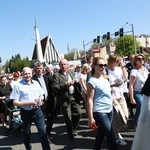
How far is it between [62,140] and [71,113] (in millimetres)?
658

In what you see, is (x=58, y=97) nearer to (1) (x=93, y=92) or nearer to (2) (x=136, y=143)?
(1) (x=93, y=92)

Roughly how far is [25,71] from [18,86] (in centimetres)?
31

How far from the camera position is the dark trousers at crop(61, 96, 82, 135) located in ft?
27.7

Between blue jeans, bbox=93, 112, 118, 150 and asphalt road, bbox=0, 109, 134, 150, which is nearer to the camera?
blue jeans, bbox=93, 112, 118, 150

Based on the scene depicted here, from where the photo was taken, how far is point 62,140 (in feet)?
28.7

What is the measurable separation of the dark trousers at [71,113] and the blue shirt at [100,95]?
2591 mm

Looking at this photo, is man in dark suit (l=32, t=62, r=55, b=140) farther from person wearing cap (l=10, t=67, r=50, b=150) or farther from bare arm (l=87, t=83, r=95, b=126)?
bare arm (l=87, t=83, r=95, b=126)

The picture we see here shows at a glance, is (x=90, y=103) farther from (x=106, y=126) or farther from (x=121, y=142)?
(x=121, y=142)

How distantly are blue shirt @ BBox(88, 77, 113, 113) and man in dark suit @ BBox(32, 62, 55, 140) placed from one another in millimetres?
2924

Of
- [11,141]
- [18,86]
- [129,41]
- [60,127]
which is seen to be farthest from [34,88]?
[129,41]

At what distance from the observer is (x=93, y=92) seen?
5.88 meters

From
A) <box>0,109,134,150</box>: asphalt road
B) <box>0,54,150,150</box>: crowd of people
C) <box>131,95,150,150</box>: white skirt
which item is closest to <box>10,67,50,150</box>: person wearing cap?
<box>0,54,150,150</box>: crowd of people

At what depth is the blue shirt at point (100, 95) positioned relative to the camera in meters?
5.89

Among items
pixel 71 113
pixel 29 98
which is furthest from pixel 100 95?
pixel 71 113
